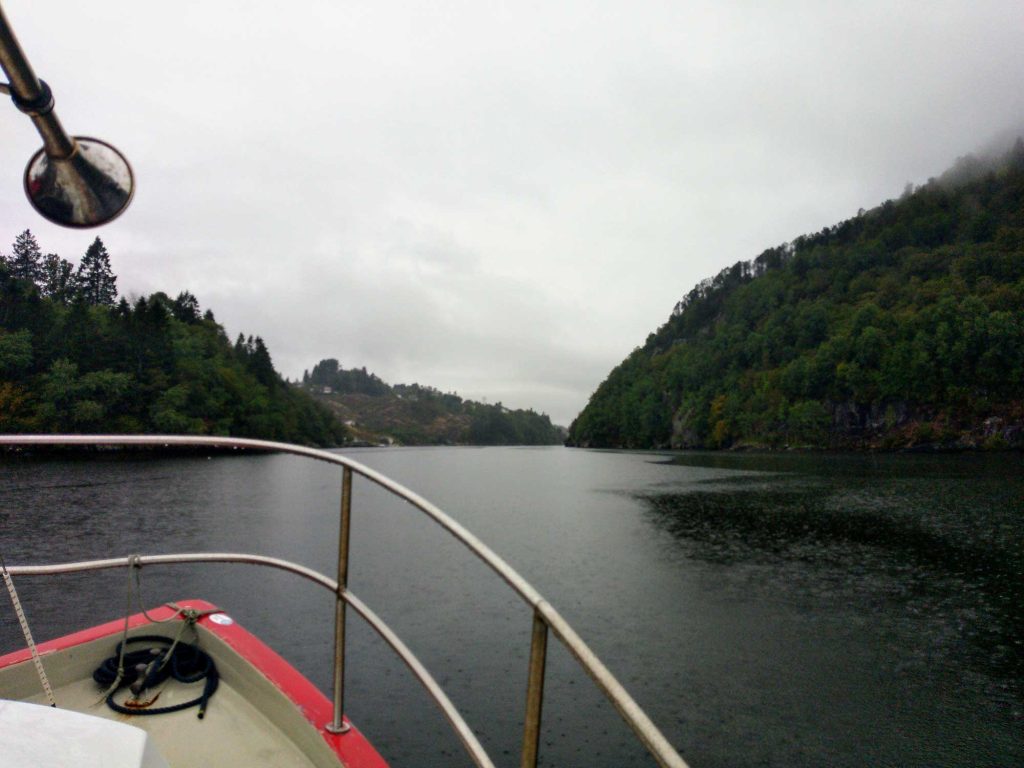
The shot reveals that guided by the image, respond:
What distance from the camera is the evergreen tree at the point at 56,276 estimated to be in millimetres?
101000

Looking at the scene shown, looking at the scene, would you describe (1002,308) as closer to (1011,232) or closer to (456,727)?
(1011,232)

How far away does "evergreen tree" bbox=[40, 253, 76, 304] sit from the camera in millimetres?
101000

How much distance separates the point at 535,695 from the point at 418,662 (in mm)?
1112

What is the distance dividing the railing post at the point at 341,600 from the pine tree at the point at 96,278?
395 ft

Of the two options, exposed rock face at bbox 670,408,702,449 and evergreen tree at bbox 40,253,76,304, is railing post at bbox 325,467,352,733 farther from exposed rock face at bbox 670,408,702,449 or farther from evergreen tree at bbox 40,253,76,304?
exposed rock face at bbox 670,408,702,449

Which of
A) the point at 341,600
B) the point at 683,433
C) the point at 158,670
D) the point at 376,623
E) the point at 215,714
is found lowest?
the point at 215,714

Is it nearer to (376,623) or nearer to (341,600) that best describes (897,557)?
(376,623)

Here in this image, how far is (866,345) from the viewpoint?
4277 inches

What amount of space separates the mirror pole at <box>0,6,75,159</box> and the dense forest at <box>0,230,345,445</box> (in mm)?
76039

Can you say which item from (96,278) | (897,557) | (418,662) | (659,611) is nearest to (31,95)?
(418,662)

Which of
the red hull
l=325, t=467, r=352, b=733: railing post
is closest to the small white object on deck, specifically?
l=325, t=467, r=352, b=733: railing post

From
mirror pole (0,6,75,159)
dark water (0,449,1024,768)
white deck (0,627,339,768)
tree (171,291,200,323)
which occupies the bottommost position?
dark water (0,449,1024,768)

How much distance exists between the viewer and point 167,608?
13.8ft

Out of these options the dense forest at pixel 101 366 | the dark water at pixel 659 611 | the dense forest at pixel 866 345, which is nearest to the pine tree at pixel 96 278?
the dense forest at pixel 101 366
